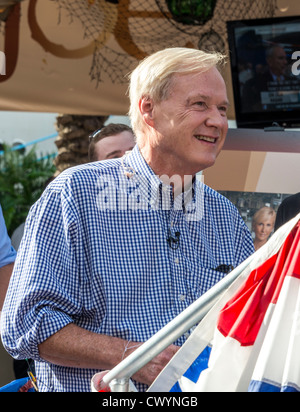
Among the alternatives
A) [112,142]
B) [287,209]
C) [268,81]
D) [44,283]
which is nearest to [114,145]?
[112,142]

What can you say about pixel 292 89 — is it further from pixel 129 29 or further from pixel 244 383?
pixel 244 383

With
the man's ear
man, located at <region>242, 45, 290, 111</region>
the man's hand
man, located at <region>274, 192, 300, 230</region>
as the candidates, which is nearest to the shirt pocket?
the man's hand

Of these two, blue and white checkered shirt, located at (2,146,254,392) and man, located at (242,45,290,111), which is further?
man, located at (242,45,290,111)

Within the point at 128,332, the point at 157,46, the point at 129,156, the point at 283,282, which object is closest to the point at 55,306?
the point at 128,332

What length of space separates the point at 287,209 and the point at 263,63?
1027mm

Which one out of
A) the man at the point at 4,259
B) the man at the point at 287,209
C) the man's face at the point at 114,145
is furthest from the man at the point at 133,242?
the man's face at the point at 114,145

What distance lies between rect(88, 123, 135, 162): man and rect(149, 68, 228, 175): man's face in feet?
5.05

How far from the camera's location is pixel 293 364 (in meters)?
1.47

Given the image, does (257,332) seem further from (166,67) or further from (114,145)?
(114,145)

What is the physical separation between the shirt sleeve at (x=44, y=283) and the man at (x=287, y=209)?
1463 mm

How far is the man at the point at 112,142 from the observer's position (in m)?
3.87

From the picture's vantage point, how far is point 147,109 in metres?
2.38

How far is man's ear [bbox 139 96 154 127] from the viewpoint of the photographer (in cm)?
237

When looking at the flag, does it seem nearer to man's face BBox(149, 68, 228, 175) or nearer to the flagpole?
the flagpole
